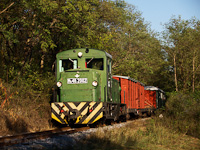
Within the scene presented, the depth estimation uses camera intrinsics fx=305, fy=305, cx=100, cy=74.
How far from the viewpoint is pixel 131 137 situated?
913 centimetres

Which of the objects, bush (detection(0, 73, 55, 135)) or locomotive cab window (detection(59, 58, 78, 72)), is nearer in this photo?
bush (detection(0, 73, 55, 135))

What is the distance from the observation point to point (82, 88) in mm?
11922

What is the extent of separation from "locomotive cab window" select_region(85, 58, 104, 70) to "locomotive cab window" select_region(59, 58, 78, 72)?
486 mm

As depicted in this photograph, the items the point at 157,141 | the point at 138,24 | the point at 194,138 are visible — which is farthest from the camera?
the point at 138,24

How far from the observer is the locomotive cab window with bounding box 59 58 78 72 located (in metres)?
12.4

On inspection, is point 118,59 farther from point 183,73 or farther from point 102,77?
point 102,77

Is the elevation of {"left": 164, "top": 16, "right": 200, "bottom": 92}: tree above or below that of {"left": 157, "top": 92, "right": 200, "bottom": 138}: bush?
above

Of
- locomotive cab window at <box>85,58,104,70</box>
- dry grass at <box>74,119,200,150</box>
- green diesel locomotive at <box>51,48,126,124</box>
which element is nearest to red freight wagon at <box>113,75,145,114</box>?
green diesel locomotive at <box>51,48,126,124</box>

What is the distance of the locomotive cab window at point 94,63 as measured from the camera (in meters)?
12.3

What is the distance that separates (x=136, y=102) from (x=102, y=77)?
27.7ft

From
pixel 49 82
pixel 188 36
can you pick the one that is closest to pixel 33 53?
pixel 49 82

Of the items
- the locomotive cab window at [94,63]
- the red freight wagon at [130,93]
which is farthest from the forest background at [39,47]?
the locomotive cab window at [94,63]

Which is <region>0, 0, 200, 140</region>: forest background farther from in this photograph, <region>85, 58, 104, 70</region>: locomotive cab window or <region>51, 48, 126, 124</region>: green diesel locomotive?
<region>85, 58, 104, 70</region>: locomotive cab window

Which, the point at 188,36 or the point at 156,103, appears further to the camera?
the point at 188,36
